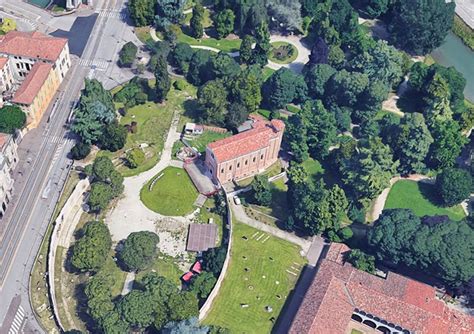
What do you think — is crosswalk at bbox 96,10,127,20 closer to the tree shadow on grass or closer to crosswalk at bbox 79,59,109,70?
crosswalk at bbox 79,59,109,70

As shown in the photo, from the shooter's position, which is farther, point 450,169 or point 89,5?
point 89,5

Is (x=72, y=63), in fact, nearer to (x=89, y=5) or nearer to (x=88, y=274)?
(x=89, y=5)

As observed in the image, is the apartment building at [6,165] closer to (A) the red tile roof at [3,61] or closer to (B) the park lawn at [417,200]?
(A) the red tile roof at [3,61]

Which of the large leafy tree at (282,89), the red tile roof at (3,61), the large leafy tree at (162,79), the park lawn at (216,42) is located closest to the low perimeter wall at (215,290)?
the large leafy tree at (282,89)

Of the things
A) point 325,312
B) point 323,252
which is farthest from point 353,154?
point 325,312

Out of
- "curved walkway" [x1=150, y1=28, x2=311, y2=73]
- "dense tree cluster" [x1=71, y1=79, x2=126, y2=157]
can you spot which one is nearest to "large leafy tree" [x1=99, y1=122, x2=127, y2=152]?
"dense tree cluster" [x1=71, y1=79, x2=126, y2=157]

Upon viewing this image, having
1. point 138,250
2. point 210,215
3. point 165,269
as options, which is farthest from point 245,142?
point 138,250
